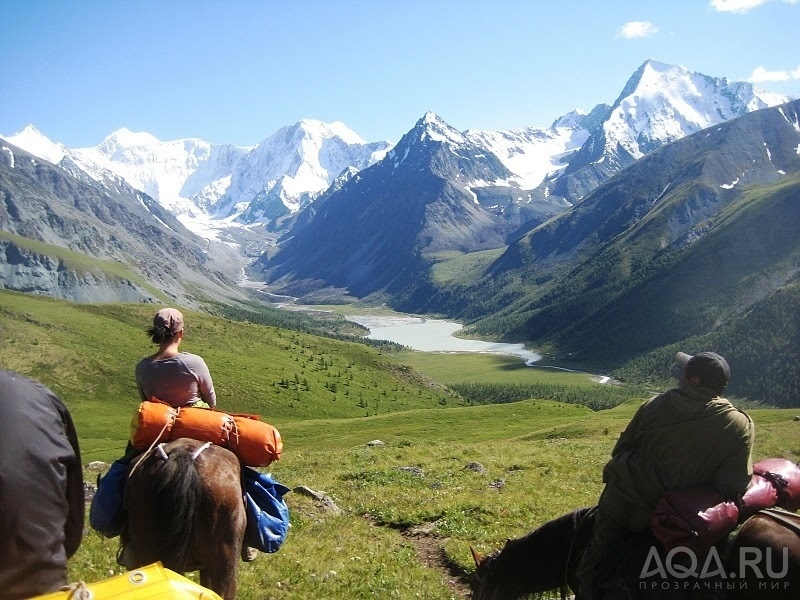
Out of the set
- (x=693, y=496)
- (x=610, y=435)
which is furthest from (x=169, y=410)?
(x=610, y=435)

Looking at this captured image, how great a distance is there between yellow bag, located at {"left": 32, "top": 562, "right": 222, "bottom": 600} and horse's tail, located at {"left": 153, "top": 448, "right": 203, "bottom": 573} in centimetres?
396

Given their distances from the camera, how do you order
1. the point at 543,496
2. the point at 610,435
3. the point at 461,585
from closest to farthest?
the point at 461,585, the point at 543,496, the point at 610,435

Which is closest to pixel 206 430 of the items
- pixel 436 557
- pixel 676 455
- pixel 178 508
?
pixel 178 508

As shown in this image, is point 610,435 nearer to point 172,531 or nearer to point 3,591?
point 172,531

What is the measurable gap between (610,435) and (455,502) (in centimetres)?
3390

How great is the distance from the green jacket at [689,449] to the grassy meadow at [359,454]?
235 inches

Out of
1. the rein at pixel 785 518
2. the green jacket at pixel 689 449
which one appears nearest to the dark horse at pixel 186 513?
the green jacket at pixel 689 449

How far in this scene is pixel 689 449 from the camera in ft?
25.7

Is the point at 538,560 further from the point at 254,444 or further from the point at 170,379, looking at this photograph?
the point at 170,379

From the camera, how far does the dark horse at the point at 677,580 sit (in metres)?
7.17

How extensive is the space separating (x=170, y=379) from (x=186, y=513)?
2645mm

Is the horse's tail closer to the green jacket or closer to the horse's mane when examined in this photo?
the horse's mane

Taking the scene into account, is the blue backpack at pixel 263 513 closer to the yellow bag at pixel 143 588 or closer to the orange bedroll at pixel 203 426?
the orange bedroll at pixel 203 426

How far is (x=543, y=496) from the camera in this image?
20.9m
